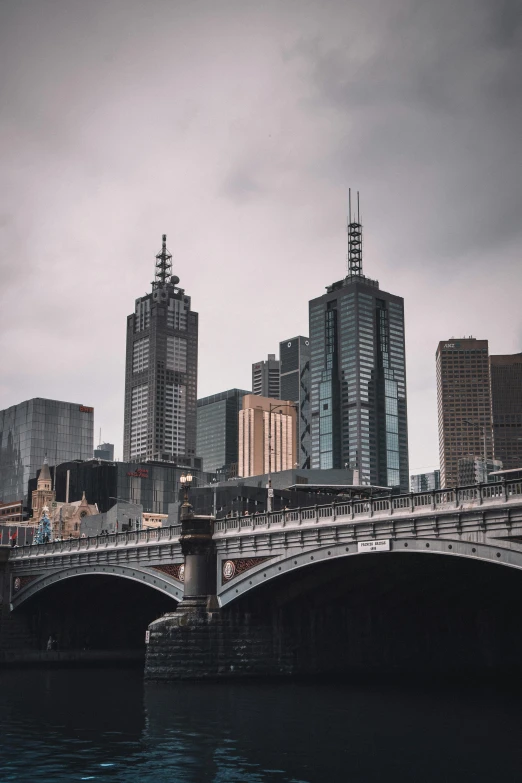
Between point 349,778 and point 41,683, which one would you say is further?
point 41,683

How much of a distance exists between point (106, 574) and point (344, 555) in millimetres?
28742

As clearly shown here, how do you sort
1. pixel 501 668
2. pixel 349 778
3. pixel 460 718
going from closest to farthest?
pixel 349 778 → pixel 460 718 → pixel 501 668

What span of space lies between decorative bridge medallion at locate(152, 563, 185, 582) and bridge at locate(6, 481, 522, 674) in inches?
4.8

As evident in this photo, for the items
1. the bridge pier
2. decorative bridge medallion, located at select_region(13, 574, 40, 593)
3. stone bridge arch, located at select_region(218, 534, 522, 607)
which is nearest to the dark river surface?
the bridge pier

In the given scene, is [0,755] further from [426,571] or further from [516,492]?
[426,571]

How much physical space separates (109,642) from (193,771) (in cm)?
6148

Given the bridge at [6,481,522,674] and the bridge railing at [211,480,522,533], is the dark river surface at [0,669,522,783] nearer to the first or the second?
the bridge at [6,481,522,674]

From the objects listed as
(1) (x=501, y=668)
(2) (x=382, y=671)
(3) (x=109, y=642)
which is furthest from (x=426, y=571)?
(3) (x=109, y=642)

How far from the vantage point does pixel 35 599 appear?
91.2 metres

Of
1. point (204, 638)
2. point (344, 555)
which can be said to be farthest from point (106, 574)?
point (344, 555)

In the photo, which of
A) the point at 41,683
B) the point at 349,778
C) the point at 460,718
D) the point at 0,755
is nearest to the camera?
the point at 349,778

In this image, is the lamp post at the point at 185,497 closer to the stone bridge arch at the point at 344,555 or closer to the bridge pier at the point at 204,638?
the bridge pier at the point at 204,638

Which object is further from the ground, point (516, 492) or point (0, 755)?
point (516, 492)

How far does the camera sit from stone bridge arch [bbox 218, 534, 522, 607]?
47438mm
